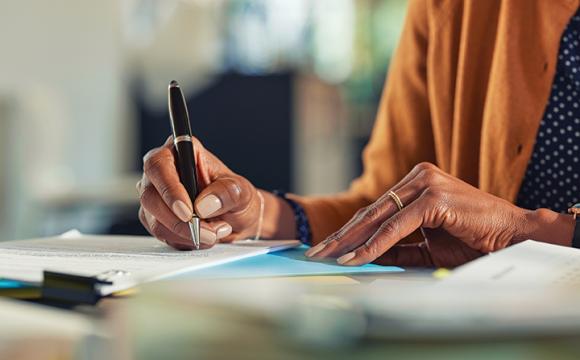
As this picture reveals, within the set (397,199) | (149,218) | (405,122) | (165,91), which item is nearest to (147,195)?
(149,218)

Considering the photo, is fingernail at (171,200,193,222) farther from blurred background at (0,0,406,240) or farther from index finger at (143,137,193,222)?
blurred background at (0,0,406,240)

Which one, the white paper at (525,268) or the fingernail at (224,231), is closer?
the white paper at (525,268)

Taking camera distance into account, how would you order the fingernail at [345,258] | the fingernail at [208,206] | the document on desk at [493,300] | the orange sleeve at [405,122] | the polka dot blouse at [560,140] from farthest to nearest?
1. the orange sleeve at [405,122]
2. the polka dot blouse at [560,140]
3. the fingernail at [208,206]
4. the fingernail at [345,258]
5. the document on desk at [493,300]

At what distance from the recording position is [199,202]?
758mm

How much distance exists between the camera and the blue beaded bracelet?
988mm

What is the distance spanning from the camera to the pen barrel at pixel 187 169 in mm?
778

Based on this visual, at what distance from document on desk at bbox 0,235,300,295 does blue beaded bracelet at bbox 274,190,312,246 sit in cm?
15

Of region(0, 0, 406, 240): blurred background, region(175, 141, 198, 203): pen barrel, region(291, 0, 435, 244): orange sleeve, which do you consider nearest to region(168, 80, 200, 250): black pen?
region(175, 141, 198, 203): pen barrel

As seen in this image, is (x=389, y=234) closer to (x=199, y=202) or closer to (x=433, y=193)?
(x=433, y=193)

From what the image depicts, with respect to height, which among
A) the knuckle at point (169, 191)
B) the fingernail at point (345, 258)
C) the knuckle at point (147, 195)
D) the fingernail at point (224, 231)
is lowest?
the fingernail at point (224, 231)

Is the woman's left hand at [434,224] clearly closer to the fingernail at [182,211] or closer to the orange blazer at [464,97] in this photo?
the fingernail at [182,211]

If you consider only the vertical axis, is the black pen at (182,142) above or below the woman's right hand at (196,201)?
above

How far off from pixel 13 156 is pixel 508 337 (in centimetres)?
277

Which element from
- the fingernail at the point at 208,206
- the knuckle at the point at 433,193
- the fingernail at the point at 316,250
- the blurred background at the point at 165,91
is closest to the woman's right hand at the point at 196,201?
the fingernail at the point at 208,206
